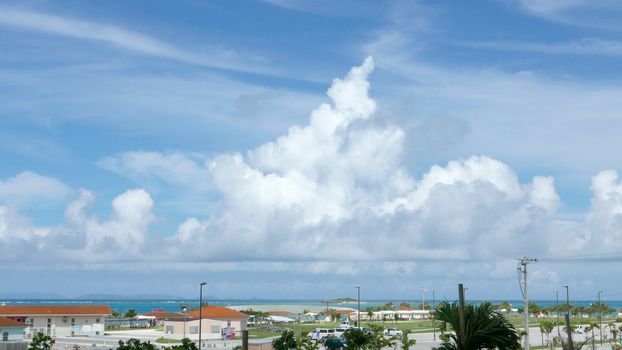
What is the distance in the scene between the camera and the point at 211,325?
368 feet

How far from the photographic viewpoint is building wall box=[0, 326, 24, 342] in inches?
3054

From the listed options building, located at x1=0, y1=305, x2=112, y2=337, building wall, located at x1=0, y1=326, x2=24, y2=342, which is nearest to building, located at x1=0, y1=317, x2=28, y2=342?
building wall, located at x1=0, y1=326, x2=24, y2=342

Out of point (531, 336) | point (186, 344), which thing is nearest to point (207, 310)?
point (531, 336)

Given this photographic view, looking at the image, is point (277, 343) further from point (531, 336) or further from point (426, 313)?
point (426, 313)

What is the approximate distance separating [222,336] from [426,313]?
102420 millimetres

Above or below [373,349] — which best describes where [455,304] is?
above

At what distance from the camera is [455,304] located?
100 ft

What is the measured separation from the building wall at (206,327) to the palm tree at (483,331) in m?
80.1

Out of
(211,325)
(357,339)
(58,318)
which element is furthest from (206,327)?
(357,339)

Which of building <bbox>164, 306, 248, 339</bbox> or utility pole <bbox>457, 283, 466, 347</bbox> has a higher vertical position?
utility pole <bbox>457, 283, 466, 347</bbox>

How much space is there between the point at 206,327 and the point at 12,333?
3735 centimetres

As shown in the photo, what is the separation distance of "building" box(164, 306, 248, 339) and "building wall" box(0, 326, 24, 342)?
29.1 metres

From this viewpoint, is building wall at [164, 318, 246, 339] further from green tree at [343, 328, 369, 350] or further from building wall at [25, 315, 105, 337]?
green tree at [343, 328, 369, 350]

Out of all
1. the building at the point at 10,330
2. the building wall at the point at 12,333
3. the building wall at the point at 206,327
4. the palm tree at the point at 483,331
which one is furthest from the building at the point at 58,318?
the palm tree at the point at 483,331
